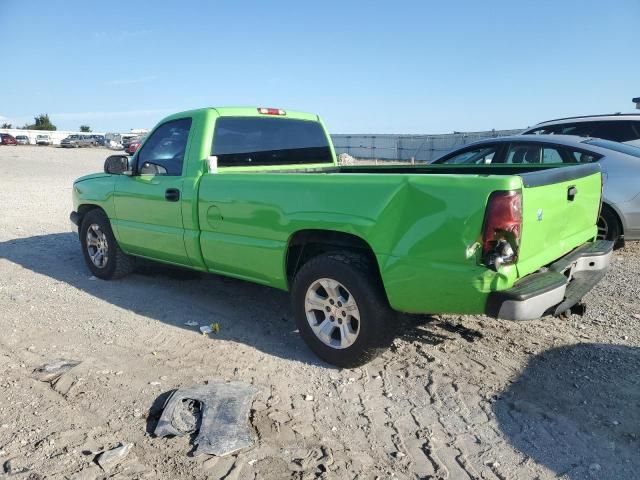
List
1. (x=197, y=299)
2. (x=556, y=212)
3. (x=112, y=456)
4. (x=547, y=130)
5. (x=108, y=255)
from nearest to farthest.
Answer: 1. (x=112, y=456)
2. (x=556, y=212)
3. (x=197, y=299)
4. (x=108, y=255)
5. (x=547, y=130)

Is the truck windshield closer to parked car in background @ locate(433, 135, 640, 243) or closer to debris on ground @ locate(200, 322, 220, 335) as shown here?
debris on ground @ locate(200, 322, 220, 335)

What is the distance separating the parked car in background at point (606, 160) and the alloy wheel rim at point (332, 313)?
2761 mm

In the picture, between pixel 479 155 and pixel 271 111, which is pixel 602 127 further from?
pixel 271 111

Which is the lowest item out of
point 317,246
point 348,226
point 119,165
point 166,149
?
point 317,246

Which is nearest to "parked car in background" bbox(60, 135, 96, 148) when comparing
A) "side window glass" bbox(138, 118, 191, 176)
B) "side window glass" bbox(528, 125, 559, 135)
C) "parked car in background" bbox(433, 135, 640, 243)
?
"side window glass" bbox(528, 125, 559, 135)

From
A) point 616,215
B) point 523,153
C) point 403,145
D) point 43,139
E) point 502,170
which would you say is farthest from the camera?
point 43,139

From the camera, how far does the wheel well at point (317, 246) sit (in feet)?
12.4

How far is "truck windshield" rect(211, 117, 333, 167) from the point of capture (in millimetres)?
4977

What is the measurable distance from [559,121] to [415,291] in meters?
6.71

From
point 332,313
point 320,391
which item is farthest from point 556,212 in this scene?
point 320,391

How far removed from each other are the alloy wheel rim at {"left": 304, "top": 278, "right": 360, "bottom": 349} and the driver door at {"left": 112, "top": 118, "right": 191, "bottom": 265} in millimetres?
1559

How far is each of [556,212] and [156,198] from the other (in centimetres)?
348

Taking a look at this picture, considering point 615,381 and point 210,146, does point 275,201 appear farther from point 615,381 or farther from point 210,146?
point 615,381

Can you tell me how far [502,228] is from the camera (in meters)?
3.03
